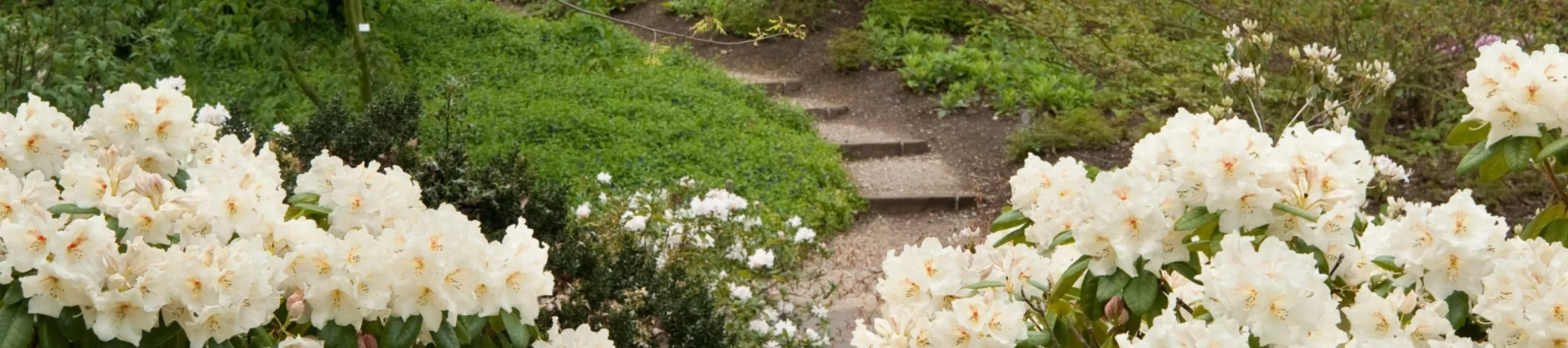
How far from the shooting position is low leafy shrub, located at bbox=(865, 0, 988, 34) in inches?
397

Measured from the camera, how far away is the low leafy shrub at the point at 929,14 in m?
10.1

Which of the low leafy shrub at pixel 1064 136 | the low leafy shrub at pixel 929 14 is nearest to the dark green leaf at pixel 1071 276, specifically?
the low leafy shrub at pixel 1064 136

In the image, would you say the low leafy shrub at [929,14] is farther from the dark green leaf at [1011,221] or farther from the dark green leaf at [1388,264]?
the dark green leaf at [1388,264]

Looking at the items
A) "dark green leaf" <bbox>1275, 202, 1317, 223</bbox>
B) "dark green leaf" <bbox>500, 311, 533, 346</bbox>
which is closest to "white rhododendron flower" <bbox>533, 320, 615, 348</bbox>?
"dark green leaf" <bbox>500, 311, 533, 346</bbox>

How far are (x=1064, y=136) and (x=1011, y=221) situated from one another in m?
5.58

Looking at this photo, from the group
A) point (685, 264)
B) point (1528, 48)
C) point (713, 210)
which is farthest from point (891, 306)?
point (1528, 48)

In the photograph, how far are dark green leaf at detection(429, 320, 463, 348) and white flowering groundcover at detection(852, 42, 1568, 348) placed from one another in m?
0.55

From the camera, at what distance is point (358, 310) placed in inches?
65.7

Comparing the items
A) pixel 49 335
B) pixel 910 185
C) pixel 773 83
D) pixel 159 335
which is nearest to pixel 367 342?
pixel 159 335

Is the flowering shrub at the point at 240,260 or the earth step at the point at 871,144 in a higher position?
the flowering shrub at the point at 240,260

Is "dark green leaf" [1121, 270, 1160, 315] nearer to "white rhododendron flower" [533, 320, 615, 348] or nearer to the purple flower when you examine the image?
"white rhododendron flower" [533, 320, 615, 348]

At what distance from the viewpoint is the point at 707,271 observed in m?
4.25

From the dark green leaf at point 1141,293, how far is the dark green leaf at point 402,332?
33.8 inches

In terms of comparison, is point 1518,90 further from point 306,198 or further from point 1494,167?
point 306,198
